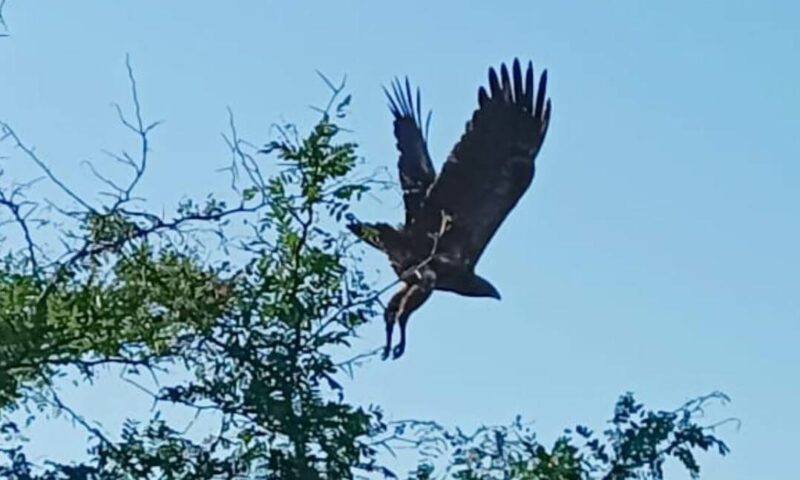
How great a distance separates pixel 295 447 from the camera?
6.71 meters

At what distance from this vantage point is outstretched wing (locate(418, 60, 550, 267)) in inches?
291

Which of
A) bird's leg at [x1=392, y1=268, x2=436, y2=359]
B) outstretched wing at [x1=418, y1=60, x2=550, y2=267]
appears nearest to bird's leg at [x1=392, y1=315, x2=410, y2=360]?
bird's leg at [x1=392, y1=268, x2=436, y2=359]

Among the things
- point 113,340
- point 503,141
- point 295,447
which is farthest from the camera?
point 503,141

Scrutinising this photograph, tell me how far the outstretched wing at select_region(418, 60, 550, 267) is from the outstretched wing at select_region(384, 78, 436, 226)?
57 mm

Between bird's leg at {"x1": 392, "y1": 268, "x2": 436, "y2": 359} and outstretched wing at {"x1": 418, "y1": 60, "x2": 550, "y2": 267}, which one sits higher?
outstretched wing at {"x1": 418, "y1": 60, "x2": 550, "y2": 267}

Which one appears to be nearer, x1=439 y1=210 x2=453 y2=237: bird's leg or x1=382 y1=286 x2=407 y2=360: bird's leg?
x1=382 y1=286 x2=407 y2=360: bird's leg

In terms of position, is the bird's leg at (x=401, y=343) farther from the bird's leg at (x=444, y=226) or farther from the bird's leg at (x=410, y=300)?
the bird's leg at (x=444, y=226)

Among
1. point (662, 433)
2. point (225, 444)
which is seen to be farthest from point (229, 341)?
point (662, 433)

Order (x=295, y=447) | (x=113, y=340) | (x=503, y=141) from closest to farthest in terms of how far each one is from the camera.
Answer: (x=295, y=447)
(x=113, y=340)
(x=503, y=141)

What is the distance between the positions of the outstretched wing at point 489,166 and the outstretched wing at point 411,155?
6cm

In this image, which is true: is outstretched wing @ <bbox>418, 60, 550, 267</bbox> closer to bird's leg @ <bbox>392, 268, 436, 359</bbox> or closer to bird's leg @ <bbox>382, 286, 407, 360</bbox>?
bird's leg @ <bbox>392, 268, 436, 359</bbox>

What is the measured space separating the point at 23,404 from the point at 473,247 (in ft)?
5.33

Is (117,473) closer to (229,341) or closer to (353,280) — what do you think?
(229,341)

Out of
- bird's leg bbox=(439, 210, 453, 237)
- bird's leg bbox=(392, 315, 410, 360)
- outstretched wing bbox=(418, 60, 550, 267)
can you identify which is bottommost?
bird's leg bbox=(392, 315, 410, 360)
